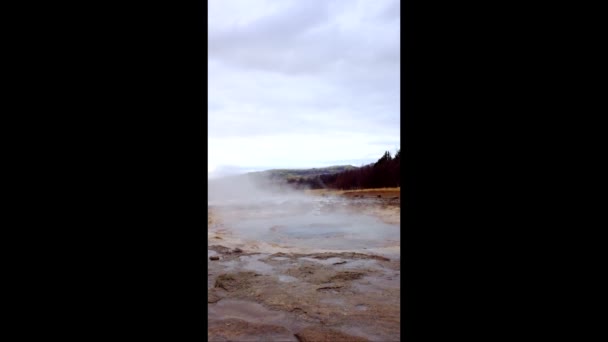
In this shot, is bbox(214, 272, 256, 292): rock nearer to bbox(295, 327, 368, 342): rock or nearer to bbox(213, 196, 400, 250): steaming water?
bbox(295, 327, 368, 342): rock

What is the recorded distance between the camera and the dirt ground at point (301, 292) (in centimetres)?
288

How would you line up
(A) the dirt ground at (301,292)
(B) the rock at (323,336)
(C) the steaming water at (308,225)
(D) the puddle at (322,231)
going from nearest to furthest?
(B) the rock at (323,336) → (A) the dirt ground at (301,292) → (D) the puddle at (322,231) → (C) the steaming water at (308,225)

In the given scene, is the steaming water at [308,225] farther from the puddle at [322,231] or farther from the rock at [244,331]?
the rock at [244,331]

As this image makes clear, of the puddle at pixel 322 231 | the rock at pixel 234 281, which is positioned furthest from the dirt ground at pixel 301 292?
the puddle at pixel 322 231

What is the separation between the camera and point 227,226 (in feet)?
26.4

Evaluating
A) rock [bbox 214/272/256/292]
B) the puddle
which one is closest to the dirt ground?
rock [bbox 214/272/256/292]

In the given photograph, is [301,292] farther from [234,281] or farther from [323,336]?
[323,336]

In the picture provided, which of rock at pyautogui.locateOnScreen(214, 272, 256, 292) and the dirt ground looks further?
rock at pyautogui.locateOnScreen(214, 272, 256, 292)

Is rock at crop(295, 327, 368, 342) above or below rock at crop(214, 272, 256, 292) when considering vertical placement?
below

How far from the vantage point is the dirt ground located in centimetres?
288

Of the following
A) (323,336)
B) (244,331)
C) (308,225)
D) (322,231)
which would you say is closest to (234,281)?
(244,331)

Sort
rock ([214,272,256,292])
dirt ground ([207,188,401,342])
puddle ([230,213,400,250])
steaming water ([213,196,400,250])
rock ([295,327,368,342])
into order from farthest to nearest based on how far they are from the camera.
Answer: steaming water ([213,196,400,250]) → puddle ([230,213,400,250]) → rock ([214,272,256,292]) → dirt ground ([207,188,401,342]) → rock ([295,327,368,342])
